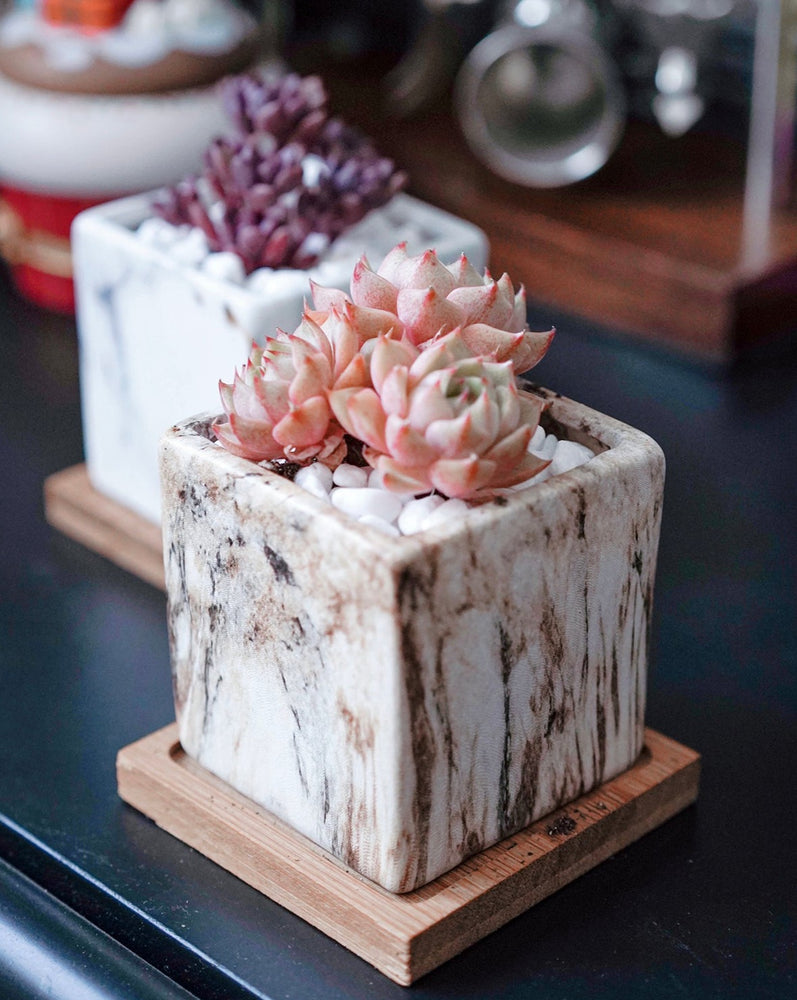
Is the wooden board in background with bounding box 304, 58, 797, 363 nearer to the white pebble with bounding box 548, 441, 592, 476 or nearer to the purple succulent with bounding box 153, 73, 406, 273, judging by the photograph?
the purple succulent with bounding box 153, 73, 406, 273

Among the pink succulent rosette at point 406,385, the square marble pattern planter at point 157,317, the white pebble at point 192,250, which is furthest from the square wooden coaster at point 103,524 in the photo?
the pink succulent rosette at point 406,385

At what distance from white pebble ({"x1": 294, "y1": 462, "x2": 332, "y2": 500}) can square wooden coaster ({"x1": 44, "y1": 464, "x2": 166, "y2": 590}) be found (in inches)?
11.2

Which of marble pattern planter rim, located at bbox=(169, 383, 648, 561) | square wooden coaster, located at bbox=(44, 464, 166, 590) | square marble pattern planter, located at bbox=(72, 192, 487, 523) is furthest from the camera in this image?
square wooden coaster, located at bbox=(44, 464, 166, 590)

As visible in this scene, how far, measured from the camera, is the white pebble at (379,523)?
1.72ft

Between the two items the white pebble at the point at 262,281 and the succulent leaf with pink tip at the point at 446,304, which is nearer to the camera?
the succulent leaf with pink tip at the point at 446,304

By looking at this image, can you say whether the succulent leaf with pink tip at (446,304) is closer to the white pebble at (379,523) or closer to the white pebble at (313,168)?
the white pebble at (379,523)

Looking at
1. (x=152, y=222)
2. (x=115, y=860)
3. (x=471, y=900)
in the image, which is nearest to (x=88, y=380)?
(x=152, y=222)

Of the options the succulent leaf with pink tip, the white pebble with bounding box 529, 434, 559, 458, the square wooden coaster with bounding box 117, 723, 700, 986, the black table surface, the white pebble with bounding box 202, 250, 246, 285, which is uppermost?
the succulent leaf with pink tip

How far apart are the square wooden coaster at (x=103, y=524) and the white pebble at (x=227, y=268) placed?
16 centimetres

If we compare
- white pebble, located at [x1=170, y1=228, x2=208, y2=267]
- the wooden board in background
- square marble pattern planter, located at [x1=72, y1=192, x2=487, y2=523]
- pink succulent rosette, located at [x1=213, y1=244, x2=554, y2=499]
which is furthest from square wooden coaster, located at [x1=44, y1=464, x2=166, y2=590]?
the wooden board in background

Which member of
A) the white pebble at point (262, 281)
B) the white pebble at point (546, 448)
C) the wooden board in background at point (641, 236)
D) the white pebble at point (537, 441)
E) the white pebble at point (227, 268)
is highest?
the white pebble at point (227, 268)

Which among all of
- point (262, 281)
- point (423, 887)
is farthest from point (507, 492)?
point (262, 281)

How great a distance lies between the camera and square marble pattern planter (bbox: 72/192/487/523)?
29.0 inches

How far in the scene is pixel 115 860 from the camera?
0.63 m
